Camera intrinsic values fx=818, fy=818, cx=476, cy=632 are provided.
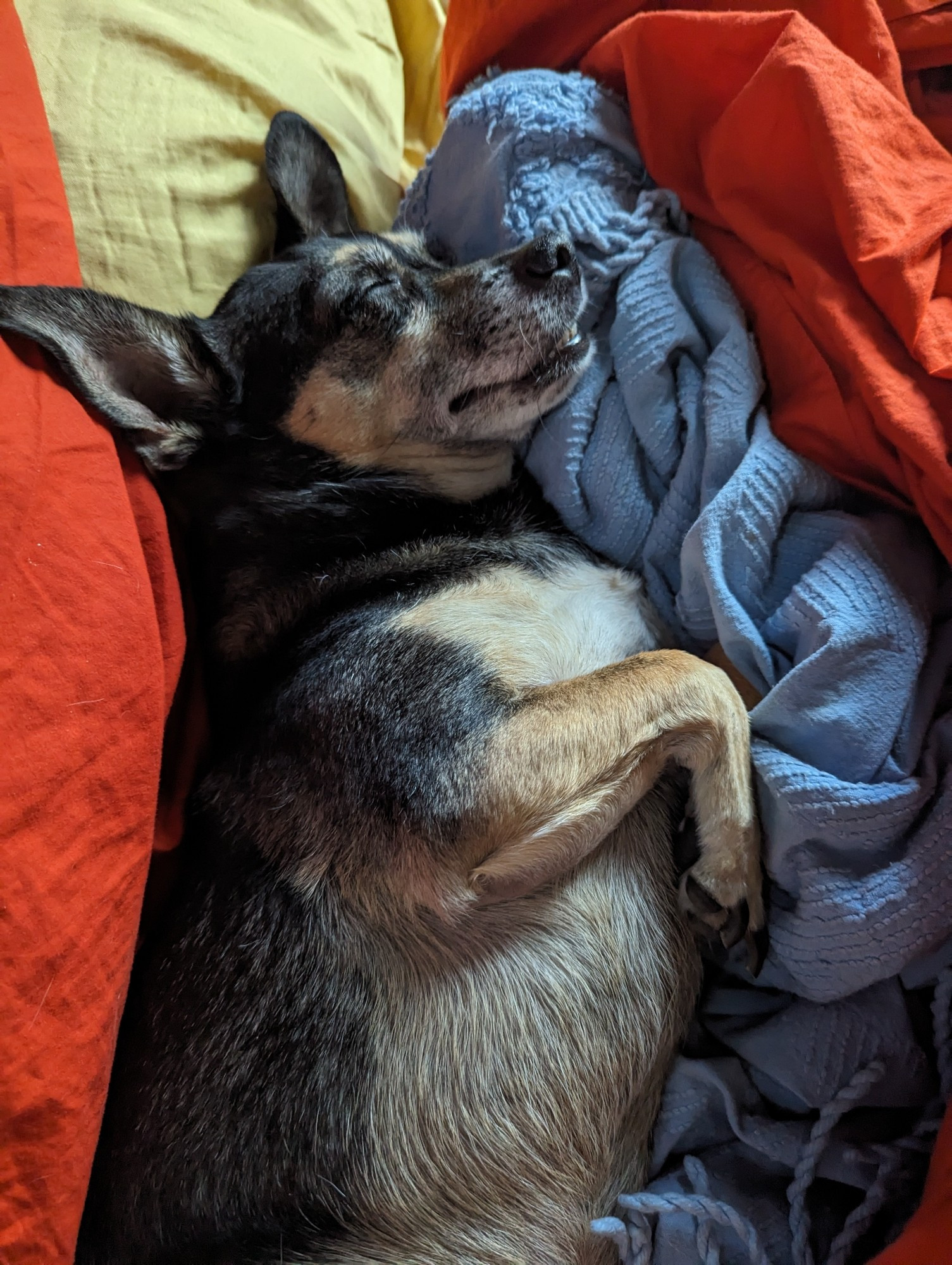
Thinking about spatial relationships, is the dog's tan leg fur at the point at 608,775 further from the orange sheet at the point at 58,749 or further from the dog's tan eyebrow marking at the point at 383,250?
the dog's tan eyebrow marking at the point at 383,250

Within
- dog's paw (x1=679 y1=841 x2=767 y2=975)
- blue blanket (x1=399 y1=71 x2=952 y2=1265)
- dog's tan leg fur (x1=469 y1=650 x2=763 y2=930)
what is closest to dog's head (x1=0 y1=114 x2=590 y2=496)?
blue blanket (x1=399 y1=71 x2=952 y2=1265)

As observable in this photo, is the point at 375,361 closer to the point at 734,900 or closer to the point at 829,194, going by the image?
the point at 829,194

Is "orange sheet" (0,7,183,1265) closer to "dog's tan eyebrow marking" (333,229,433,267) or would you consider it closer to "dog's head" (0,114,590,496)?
"dog's head" (0,114,590,496)

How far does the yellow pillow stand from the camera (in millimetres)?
1768

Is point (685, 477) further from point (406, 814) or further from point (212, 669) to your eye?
point (212, 669)

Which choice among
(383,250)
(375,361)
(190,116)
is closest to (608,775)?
(375,361)

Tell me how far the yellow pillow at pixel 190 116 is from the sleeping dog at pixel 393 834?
0.27 metres

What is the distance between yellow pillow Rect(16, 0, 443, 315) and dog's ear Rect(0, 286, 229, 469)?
0.28 metres

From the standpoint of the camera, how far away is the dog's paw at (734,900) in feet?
4.80

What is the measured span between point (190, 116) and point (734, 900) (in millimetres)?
2062

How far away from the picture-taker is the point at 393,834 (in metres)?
1.50

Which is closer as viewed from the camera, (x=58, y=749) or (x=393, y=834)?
(x=58, y=749)

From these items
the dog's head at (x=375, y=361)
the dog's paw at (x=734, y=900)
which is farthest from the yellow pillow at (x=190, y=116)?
the dog's paw at (x=734, y=900)

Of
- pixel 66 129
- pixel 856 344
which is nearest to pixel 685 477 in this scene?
pixel 856 344
